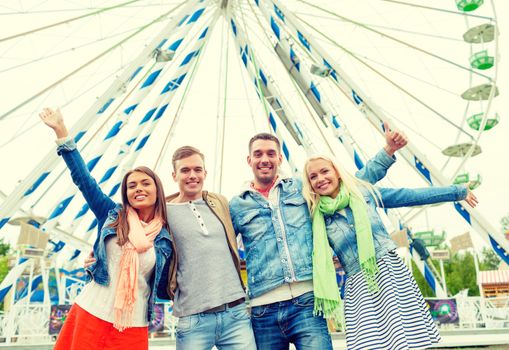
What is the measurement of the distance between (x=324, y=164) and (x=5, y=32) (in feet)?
24.9

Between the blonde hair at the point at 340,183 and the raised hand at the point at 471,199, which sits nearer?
the blonde hair at the point at 340,183

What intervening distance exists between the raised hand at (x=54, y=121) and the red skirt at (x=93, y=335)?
1.12 meters

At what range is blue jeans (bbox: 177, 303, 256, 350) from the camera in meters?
2.58

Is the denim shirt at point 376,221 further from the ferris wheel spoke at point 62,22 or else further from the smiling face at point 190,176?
the ferris wheel spoke at point 62,22

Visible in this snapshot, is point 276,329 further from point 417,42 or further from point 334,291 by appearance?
point 417,42

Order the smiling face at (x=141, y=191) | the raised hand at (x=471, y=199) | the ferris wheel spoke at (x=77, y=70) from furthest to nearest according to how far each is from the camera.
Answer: the ferris wheel spoke at (x=77, y=70), the raised hand at (x=471, y=199), the smiling face at (x=141, y=191)

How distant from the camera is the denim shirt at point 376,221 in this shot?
2760mm

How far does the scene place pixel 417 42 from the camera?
10.2 m

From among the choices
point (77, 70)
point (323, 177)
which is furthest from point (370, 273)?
point (77, 70)

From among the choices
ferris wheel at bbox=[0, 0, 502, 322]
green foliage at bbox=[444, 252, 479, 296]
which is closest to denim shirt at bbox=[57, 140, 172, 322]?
ferris wheel at bbox=[0, 0, 502, 322]

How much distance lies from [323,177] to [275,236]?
0.50 m

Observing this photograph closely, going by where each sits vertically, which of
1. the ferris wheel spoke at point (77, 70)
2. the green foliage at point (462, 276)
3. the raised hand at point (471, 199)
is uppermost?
the ferris wheel spoke at point (77, 70)

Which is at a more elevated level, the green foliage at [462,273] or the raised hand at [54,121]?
the green foliage at [462,273]

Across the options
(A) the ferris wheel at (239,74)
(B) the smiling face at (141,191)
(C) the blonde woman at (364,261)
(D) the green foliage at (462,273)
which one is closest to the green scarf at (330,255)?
(C) the blonde woman at (364,261)
